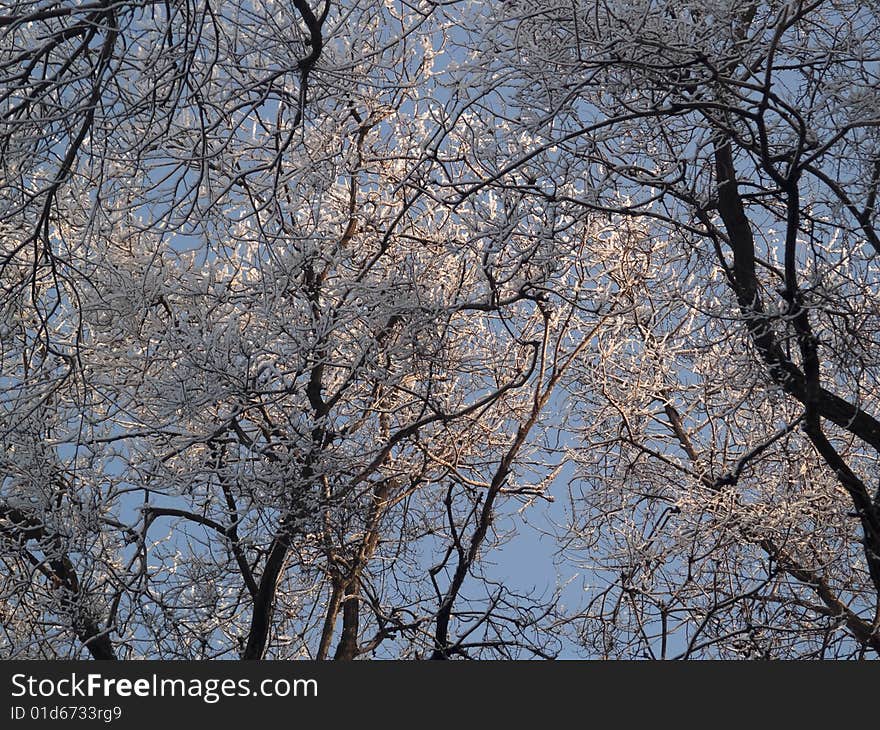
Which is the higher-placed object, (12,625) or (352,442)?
(352,442)

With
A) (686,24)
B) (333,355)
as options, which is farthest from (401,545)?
(686,24)

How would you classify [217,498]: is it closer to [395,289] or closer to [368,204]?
[395,289]

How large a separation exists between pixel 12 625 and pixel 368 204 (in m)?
4.78

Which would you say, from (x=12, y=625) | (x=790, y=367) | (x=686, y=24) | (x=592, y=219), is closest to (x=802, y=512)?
(x=790, y=367)

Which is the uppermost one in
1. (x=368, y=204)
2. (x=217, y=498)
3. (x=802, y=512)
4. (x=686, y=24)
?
(x=368, y=204)

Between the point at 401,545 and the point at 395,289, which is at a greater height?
the point at 395,289

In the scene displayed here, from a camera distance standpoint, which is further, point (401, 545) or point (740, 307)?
point (401, 545)

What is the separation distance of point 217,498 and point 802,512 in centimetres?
438

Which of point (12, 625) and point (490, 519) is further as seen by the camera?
point (12, 625)

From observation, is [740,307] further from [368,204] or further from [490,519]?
[368,204]

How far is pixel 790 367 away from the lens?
20.6 feet

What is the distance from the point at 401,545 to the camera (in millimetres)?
8805

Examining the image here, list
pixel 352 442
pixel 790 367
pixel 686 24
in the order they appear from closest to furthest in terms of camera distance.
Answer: pixel 686 24
pixel 790 367
pixel 352 442

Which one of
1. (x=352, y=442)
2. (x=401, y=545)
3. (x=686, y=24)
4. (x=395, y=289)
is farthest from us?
(x=401, y=545)
